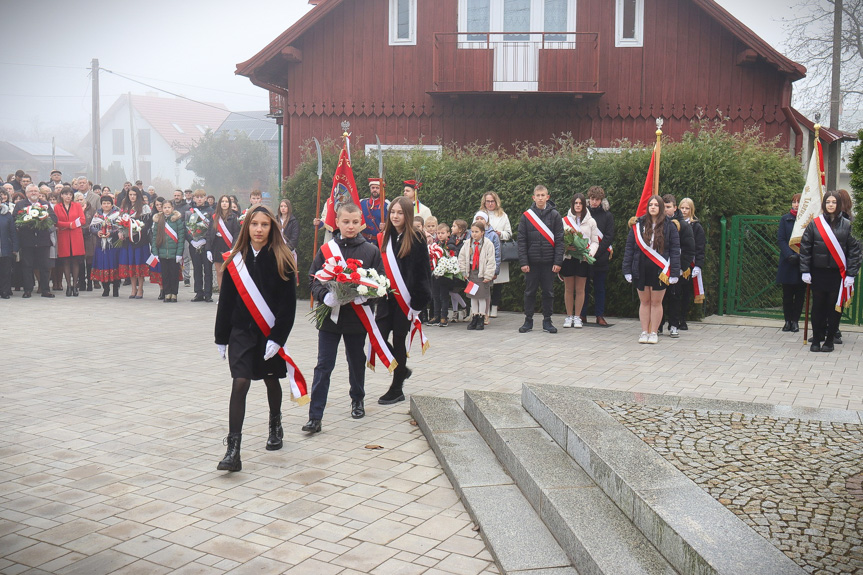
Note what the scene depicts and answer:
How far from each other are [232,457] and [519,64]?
54.9 feet

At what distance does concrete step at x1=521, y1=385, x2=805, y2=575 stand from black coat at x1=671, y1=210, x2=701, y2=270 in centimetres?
616

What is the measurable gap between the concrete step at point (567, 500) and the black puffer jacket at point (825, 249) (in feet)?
19.1

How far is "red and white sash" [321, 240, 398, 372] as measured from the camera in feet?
23.6

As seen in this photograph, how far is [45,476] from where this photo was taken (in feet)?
19.4

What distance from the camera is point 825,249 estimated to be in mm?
11047

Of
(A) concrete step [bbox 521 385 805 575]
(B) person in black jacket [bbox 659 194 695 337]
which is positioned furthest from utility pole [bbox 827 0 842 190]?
(A) concrete step [bbox 521 385 805 575]

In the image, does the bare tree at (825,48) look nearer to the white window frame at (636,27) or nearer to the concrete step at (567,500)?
the white window frame at (636,27)

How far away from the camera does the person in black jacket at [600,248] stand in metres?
13.4

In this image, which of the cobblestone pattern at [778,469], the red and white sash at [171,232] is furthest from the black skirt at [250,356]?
the red and white sash at [171,232]

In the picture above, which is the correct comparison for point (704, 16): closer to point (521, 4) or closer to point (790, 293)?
point (521, 4)

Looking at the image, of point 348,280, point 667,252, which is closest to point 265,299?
point 348,280

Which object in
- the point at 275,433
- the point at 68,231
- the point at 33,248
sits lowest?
the point at 275,433

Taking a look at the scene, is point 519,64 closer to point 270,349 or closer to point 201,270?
point 201,270

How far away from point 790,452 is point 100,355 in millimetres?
8118
